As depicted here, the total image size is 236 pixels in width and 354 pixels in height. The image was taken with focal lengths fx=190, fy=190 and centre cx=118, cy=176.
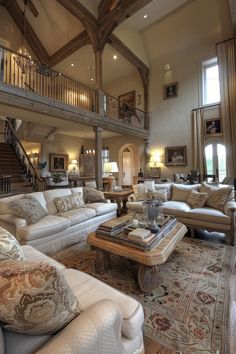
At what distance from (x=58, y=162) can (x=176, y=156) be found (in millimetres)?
5630

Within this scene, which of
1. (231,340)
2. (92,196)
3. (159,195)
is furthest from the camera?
(159,195)

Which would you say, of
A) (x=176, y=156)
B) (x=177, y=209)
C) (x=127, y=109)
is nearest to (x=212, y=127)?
(x=176, y=156)

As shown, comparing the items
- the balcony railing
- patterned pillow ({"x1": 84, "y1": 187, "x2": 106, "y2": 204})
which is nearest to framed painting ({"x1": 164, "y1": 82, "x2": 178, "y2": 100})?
the balcony railing

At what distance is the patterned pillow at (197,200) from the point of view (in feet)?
12.3

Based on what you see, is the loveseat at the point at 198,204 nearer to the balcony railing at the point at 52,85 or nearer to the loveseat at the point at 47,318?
the loveseat at the point at 47,318

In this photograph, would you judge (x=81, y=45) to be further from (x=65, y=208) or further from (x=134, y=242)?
(x=134, y=242)

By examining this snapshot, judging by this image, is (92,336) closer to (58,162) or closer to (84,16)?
(84,16)

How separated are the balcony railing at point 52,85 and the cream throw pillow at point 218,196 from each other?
423cm

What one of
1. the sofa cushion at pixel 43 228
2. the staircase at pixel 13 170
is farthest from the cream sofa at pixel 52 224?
the staircase at pixel 13 170

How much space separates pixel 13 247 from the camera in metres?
1.24

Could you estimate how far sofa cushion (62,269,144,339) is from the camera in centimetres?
105

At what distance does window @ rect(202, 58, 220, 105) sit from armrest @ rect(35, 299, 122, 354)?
318 inches

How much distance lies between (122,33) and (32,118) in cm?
481

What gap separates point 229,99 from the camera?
6.65 meters
